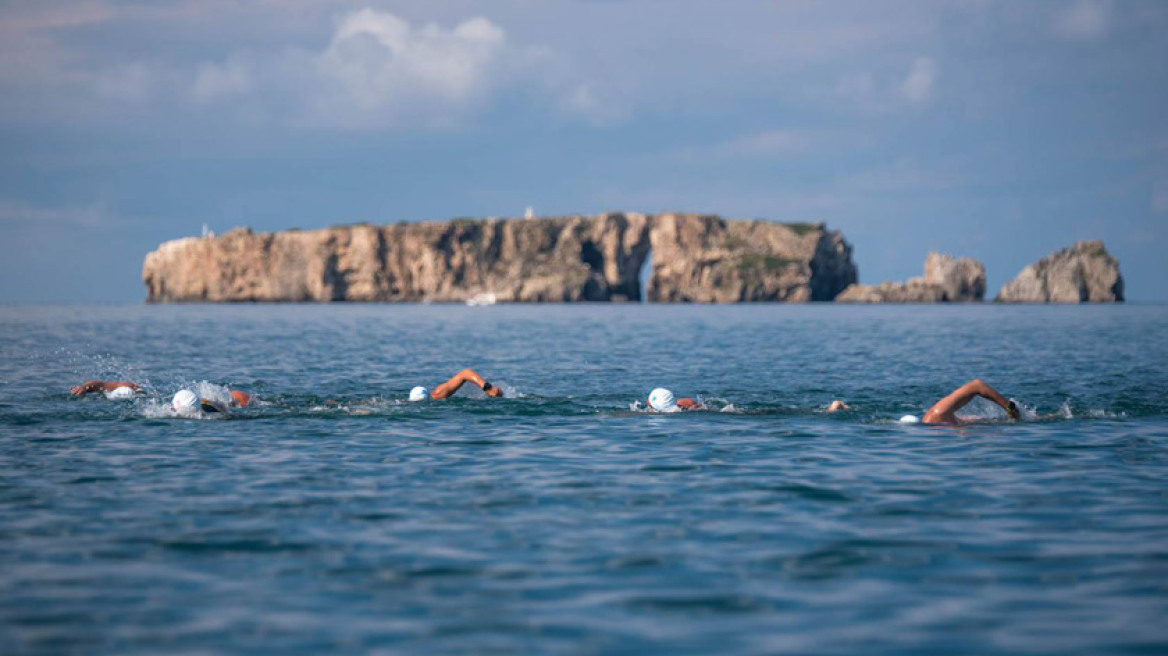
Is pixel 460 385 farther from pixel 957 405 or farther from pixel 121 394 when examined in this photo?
pixel 957 405

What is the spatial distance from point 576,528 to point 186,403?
13.9 meters

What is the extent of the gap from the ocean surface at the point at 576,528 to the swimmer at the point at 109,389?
2.79 feet

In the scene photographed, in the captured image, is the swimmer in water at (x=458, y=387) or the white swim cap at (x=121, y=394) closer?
the swimmer in water at (x=458, y=387)

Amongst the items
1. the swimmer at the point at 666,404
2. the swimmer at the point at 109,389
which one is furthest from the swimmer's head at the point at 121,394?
the swimmer at the point at 666,404

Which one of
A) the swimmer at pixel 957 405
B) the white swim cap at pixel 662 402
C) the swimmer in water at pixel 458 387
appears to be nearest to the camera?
the swimmer at pixel 957 405

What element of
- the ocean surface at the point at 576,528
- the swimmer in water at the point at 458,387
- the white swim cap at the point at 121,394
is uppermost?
the swimmer in water at the point at 458,387

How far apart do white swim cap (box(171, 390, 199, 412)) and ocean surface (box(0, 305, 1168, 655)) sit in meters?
0.60

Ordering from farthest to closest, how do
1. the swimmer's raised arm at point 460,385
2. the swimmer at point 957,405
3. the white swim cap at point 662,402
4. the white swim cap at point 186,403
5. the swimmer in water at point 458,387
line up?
1. the swimmer in water at point 458,387
2. the swimmer's raised arm at point 460,385
3. the white swim cap at point 662,402
4. the white swim cap at point 186,403
5. the swimmer at point 957,405

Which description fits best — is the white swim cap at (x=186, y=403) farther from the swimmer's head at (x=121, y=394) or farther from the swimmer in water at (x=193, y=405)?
the swimmer's head at (x=121, y=394)

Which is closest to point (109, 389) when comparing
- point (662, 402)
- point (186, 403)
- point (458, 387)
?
point (186, 403)

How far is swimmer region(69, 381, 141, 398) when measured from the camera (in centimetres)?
2633

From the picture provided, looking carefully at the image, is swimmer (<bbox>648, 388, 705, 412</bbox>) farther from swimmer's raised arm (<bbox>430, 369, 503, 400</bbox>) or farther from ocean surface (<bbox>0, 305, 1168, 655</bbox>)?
swimmer's raised arm (<bbox>430, 369, 503, 400</bbox>)

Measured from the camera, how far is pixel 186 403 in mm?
23250

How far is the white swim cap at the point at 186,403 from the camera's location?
23250 mm
